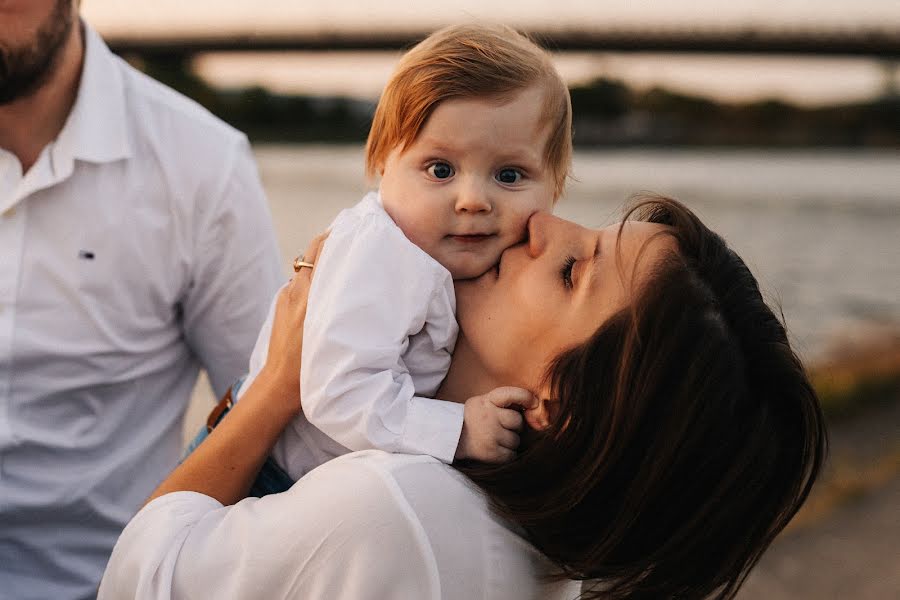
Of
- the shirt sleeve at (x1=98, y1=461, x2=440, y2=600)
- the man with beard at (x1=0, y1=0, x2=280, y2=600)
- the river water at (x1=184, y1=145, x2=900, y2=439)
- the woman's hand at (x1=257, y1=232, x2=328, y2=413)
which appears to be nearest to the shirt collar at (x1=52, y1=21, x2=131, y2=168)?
the man with beard at (x1=0, y1=0, x2=280, y2=600)

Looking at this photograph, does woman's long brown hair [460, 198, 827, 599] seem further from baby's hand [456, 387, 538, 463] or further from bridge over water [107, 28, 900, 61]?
bridge over water [107, 28, 900, 61]

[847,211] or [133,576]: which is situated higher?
[133,576]

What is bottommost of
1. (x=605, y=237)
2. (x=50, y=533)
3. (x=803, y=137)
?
(x=803, y=137)

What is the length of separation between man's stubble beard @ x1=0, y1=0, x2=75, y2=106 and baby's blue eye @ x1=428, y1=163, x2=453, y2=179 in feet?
2.40

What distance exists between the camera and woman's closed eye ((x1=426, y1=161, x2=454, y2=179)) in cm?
Result: 117

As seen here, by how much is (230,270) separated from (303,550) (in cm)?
84

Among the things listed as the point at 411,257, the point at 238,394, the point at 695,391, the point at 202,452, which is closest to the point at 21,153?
the point at 238,394

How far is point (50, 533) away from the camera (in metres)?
1.57

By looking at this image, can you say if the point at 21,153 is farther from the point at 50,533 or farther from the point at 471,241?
the point at 471,241

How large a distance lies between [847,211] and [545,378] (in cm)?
2163

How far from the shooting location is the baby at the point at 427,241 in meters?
1.03

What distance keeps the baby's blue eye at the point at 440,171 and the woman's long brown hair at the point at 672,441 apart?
0.95 ft

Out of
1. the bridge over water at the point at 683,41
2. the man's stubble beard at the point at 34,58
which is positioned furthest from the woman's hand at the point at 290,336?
the bridge over water at the point at 683,41

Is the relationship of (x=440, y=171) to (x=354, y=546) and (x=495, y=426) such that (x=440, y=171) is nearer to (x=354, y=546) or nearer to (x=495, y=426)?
(x=495, y=426)
